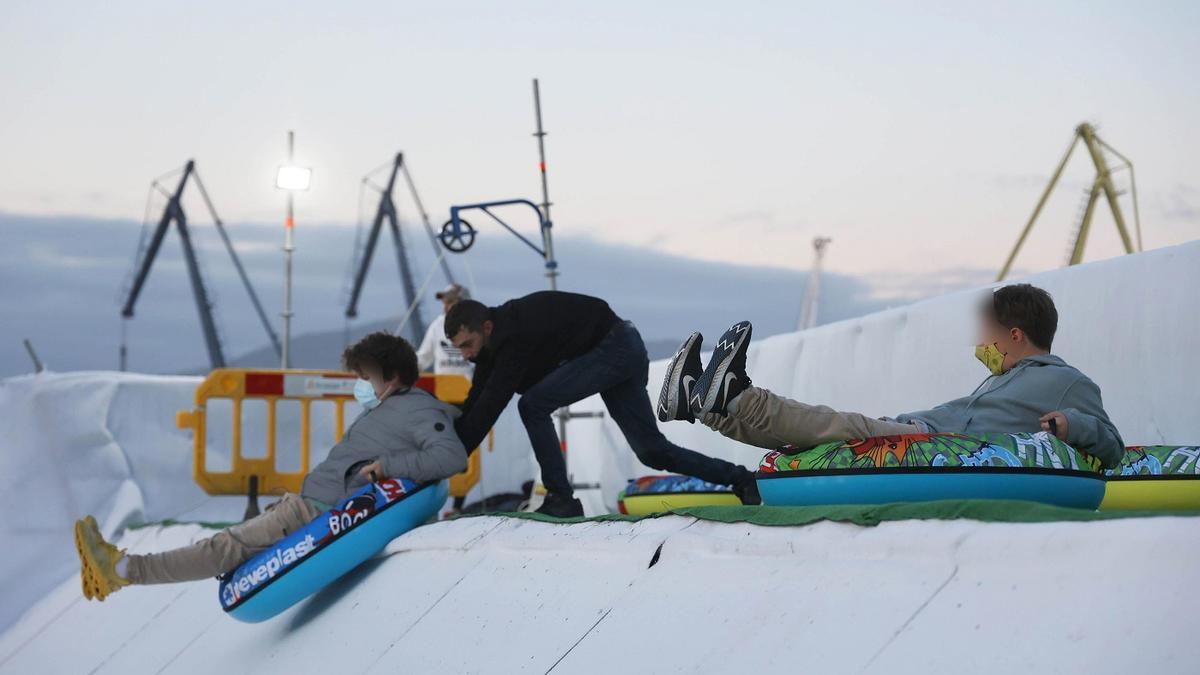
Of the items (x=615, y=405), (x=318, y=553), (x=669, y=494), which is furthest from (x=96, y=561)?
(x=669, y=494)

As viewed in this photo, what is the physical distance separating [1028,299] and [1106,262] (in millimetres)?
2103

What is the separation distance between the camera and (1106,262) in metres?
6.85

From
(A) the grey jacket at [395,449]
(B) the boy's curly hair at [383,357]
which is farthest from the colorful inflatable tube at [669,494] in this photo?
(B) the boy's curly hair at [383,357]

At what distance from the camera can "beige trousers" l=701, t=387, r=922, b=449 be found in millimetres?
4672

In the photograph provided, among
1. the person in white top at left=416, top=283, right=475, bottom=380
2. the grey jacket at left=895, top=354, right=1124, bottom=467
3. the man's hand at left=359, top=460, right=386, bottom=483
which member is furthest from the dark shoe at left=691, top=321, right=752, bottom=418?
the person in white top at left=416, top=283, right=475, bottom=380

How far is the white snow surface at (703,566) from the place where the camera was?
296cm

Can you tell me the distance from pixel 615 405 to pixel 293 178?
30.0ft

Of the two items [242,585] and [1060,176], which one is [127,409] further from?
[1060,176]

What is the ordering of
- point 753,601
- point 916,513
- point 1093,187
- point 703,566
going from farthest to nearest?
point 1093,187 < point 703,566 < point 753,601 < point 916,513

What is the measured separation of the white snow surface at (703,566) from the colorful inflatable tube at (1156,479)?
2.55ft

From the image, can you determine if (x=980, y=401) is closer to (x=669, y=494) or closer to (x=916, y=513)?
(x=916, y=513)

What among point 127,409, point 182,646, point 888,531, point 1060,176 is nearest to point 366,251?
point 1060,176

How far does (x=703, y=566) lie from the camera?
4.04 meters

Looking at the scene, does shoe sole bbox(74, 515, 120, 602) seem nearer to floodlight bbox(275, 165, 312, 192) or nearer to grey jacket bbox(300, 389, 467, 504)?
grey jacket bbox(300, 389, 467, 504)
